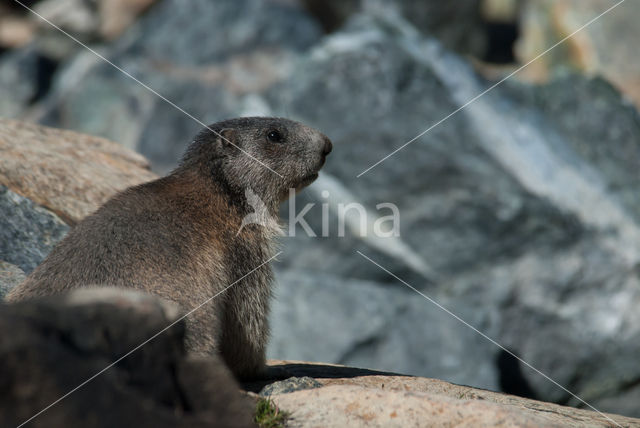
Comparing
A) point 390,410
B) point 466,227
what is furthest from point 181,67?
point 390,410

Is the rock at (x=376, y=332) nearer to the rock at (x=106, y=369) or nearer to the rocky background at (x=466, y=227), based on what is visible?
the rocky background at (x=466, y=227)

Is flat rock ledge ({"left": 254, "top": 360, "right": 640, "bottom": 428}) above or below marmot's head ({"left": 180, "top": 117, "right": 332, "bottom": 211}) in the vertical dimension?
below

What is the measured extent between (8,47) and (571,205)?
25804mm

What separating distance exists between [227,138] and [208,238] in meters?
1.70

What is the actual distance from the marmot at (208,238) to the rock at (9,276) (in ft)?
3.51

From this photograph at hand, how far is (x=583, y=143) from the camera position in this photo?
1886 cm

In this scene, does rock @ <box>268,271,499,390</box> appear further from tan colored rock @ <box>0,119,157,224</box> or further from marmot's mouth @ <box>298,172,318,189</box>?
marmot's mouth @ <box>298,172,318,189</box>

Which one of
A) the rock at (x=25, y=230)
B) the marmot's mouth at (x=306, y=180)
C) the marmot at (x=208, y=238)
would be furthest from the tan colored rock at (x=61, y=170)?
the marmot's mouth at (x=306, y=180)

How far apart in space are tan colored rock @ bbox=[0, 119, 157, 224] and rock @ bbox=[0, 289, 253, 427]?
4685 mm

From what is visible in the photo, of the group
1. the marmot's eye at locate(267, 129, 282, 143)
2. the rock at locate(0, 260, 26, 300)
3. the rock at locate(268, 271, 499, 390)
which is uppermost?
the rock at locate(268, 271, 499, 390)

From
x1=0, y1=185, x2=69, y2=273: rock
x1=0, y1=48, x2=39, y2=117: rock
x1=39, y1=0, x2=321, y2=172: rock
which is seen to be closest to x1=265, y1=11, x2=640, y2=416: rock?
x1=39, y1=0, x2=321, y2=172: rock

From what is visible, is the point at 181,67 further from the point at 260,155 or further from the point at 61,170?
the point at 260,155

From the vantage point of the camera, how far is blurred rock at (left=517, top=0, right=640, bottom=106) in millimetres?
26250

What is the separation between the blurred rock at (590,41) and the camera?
2625 centimetres
